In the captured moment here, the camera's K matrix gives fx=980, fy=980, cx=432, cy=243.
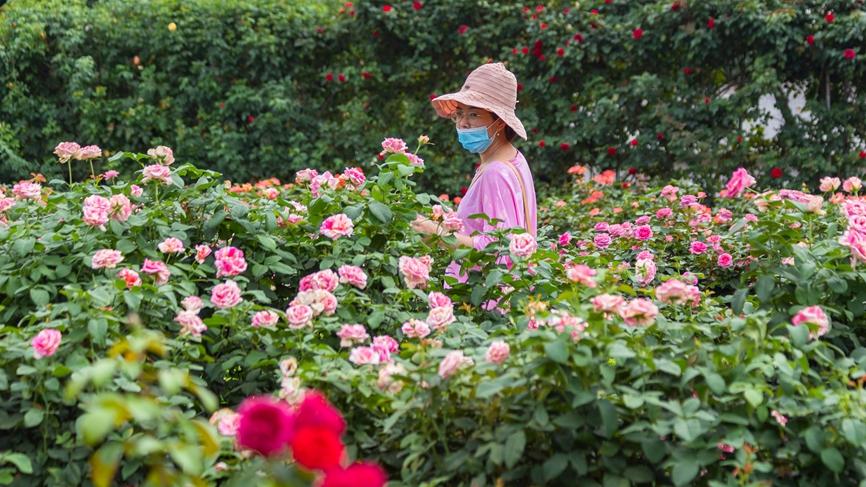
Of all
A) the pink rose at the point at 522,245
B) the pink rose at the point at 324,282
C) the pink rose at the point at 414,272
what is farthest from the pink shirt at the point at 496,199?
the pink rose at the point at 324,282

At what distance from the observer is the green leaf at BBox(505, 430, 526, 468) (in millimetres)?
1948

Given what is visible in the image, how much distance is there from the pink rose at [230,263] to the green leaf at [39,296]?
461mm

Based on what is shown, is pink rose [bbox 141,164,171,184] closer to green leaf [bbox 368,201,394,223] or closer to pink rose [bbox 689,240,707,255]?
green leaf [bbox 368,201,394,223]

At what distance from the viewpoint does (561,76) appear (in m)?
7.81

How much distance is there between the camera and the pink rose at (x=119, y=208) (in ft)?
9.62

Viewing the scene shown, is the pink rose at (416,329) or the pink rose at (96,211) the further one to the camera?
the pink rose at (96,211)

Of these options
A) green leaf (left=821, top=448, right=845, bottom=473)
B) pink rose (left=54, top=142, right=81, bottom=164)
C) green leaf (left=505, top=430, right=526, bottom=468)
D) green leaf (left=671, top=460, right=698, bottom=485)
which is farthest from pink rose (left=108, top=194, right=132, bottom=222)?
green leaf (left=821, top=448, right=845, bottom=473)

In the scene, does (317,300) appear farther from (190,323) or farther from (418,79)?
(418,79)

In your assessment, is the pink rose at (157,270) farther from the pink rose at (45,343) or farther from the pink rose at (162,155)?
the pink rose at (162,155)

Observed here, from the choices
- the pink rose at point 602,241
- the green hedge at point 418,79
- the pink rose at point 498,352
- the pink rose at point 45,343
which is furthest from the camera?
the green hedge at point 418,79

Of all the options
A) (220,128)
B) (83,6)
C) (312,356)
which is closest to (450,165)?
(220,128)

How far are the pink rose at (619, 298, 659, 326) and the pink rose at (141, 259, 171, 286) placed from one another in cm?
125

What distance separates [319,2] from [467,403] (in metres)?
7.46

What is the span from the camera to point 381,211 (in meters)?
3.12
